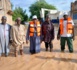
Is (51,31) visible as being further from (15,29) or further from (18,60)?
(18,60)

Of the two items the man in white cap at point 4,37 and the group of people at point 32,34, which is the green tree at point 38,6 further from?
the man in white cap at point 4,37

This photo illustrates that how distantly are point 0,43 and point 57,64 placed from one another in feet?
9.35

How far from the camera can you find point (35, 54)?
A: 33.9ft

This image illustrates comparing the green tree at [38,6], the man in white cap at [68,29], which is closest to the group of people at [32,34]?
the man in white cap at [68,29]

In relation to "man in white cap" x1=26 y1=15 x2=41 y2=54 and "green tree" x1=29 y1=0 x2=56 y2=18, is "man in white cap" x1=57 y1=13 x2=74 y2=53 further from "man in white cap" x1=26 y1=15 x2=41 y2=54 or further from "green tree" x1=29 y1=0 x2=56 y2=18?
"green tree" x1=29 y1=0 x2=56 y2=18

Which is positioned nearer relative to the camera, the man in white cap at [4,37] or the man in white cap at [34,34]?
the man in white cap at [4,37]

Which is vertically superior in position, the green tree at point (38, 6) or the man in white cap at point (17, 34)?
the green tree at point (38, 6)

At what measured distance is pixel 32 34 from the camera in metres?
10.5

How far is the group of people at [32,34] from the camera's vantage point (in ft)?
32.0

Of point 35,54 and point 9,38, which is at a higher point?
point 9,38

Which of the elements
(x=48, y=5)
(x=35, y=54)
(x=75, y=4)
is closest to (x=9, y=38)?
(x=35, y=54)

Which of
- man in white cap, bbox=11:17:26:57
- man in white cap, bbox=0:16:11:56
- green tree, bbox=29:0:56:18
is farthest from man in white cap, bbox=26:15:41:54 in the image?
green tree, bbox=29:0:56:18

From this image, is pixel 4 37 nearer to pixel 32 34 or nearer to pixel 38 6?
pixel 32 34

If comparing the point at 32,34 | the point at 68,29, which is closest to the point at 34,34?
the point at 32,34
